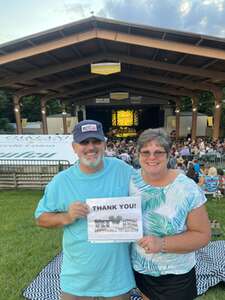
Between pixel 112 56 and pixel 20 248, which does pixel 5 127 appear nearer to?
pixel 112 56

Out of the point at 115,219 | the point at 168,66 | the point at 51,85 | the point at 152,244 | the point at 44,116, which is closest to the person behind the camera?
the point at 152,244

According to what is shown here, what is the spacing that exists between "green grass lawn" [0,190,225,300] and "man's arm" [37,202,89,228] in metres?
1.97

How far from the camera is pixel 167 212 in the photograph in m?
1.61

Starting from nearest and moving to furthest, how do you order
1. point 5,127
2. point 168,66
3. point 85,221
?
point 85,221
point 168,66
point 5,127

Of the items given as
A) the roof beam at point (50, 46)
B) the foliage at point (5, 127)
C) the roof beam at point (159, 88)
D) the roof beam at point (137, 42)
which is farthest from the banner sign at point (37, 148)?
the foliage at point (5, 127)

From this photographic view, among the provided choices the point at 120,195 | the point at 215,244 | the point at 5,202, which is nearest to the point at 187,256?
the point at 120,195

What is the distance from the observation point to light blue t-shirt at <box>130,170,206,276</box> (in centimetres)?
159

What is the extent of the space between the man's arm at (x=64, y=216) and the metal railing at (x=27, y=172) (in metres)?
7.11

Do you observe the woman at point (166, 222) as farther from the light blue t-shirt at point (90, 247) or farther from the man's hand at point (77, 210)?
the man's hand at point (77, 210)

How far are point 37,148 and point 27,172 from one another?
2.84 feet

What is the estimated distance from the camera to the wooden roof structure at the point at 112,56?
10.6 meters

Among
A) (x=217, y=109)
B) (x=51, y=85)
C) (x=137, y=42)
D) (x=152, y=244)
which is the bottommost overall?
(x=152, y=244)

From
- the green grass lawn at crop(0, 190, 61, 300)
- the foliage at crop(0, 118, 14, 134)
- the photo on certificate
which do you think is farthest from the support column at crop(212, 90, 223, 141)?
the foliage at crop(0, 118, 14, 134)

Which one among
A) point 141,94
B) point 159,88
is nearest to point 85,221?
point 159,88
